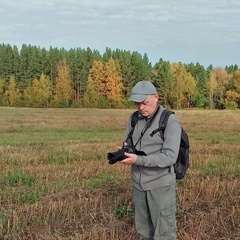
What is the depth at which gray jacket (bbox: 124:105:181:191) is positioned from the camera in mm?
3898

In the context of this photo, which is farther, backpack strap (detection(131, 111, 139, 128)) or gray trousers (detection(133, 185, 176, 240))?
backpack strap (detection(131, 111, 139, 128))

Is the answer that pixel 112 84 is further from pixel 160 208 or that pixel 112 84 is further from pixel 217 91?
pixel 160 208

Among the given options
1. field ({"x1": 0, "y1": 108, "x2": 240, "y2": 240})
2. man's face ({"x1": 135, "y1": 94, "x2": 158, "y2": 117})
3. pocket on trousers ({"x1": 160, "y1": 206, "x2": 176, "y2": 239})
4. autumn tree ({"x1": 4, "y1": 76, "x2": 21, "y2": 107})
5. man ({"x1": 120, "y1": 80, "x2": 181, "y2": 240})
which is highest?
autumn tree ({"x1": 4, "y1": 76, "x2": 21, "y2": 107})

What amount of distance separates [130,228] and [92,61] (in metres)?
80.5

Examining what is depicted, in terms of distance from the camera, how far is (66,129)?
90.5ft

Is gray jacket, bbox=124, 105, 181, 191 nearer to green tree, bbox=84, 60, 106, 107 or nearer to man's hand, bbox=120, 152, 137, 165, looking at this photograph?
man's hand, bbox=120, 152, 137, 165

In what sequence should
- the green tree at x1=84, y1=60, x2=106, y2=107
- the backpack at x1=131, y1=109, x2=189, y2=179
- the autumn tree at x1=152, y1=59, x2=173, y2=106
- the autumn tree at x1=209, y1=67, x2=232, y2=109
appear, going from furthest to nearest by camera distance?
1. the autumn tree at x1=209, y1=67, x2=232, y2=109
2. the autumn tree at x1=152, y1=59, x2=173, y2=106
3. the green tree at x1=84, y1=60, x2=106, y2=107
4. the backpack at x1=131, y1=109, x2=189, y2=179

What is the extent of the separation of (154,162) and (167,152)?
0.16 meters

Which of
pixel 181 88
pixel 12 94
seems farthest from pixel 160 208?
pixel 181 88

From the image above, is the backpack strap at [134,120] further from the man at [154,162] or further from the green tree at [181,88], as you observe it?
the green tree at [181,88]

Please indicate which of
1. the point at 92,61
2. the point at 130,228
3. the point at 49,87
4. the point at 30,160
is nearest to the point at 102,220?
the point at 130,228

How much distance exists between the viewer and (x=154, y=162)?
389 centimetres

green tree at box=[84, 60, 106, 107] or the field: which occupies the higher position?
green tree at box=[84, 60, 106, 107]

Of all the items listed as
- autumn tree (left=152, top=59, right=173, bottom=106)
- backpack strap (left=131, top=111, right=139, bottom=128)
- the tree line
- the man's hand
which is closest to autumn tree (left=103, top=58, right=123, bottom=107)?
the tree line
